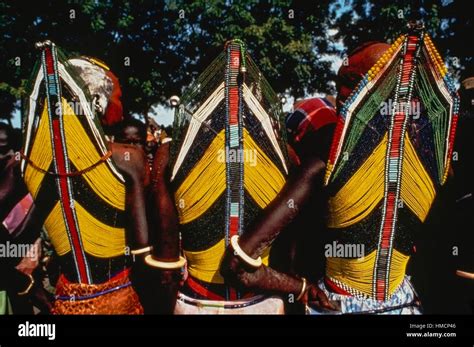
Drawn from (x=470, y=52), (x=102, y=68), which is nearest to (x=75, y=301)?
(x=102, y=68)

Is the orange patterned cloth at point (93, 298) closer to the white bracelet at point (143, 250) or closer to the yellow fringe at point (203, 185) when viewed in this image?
the white bracelet at point (143, 250)

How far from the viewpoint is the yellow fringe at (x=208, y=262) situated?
1867 mm

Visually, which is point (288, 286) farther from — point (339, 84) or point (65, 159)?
point (65, 159)

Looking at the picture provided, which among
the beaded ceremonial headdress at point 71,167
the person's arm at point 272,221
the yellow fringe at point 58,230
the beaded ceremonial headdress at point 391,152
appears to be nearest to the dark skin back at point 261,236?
the person's arm at point 272,221

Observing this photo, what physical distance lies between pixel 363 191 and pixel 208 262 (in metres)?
0.68

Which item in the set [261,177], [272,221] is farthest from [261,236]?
[261,177]

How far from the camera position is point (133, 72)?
8.87 metres

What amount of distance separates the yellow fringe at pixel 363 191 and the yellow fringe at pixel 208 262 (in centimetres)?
35

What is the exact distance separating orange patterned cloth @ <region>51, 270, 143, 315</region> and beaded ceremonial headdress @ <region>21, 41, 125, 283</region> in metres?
0.05

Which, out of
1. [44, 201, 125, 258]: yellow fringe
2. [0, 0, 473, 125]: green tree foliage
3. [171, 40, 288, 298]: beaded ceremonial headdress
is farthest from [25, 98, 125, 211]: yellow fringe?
[0, 0, 473, 125]: green tree foliage

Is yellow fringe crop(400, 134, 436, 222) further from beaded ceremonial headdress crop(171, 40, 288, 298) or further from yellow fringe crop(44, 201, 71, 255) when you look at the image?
yellow fringe crop(44, 201, 71, 255)

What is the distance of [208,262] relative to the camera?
6.27ft

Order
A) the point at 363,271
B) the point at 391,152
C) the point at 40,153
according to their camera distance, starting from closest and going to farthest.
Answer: the point at 391,152
the point at 363,271
the point at 40,153

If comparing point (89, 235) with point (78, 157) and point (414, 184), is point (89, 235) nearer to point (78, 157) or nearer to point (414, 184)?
point (78, 157)
